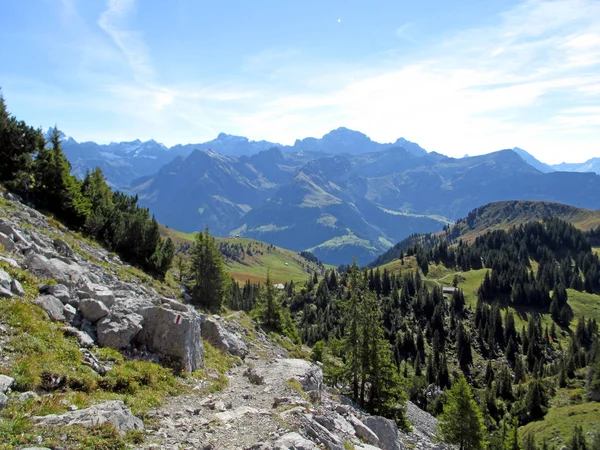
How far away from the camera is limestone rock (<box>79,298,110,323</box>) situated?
20.5m

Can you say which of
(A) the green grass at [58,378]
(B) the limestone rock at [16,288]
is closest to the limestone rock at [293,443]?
(A) the green grass at [58,378]

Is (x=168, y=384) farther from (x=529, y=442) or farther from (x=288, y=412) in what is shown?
(x=529, y=442)

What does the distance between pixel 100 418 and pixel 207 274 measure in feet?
182

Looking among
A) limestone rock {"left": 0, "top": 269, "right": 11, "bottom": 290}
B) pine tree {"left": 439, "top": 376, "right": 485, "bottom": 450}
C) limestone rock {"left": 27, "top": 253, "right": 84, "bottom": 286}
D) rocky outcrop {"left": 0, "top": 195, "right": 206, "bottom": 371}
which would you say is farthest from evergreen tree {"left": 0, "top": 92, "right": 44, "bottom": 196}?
pine tree {"left": 439, "top": 376, "right": 485, "bottom": 450}

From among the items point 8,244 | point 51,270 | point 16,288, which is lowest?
point 16,288

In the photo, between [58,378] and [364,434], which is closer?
[58,378]

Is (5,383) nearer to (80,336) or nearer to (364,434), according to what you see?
(80,336)

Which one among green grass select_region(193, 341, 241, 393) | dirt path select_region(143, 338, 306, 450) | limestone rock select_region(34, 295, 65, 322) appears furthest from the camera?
green grass select_region(193, 341, 241, 393)

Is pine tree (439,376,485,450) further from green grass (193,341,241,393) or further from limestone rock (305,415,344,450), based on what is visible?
limestone rock (305,415,344,450)

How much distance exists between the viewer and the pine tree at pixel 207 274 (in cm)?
6581

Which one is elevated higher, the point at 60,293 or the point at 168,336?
the point at 60,293

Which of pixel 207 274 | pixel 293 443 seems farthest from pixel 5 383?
pixel 207 274

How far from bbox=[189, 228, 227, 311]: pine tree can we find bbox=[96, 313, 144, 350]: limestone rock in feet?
145

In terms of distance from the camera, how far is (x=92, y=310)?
20562 millimetres
